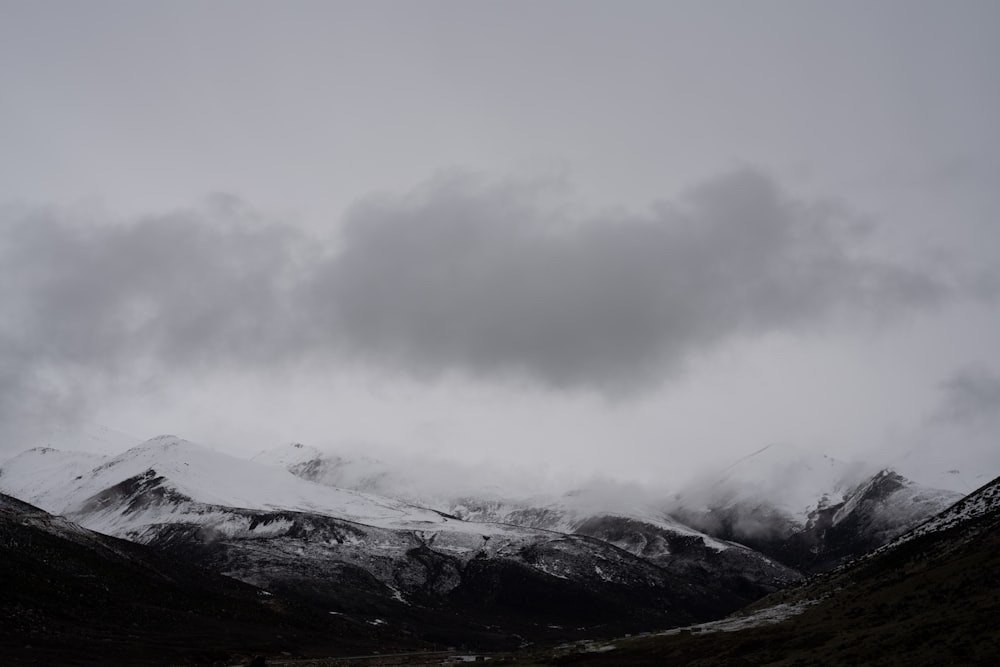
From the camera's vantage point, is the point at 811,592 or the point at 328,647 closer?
the point at 811,592

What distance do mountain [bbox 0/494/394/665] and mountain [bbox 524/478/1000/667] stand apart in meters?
61.7

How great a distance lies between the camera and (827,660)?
52156mm

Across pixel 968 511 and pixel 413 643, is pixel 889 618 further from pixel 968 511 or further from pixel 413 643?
pixel 413 643

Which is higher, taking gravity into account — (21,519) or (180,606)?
(21,519)

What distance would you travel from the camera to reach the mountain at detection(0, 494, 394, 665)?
104 meters

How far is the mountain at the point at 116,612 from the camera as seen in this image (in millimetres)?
104062

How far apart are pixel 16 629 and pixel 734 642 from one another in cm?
9998

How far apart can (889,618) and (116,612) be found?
134 metres

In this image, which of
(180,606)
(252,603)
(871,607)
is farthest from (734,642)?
(252,603)

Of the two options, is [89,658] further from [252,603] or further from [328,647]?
[252,603]

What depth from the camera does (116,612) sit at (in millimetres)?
137000

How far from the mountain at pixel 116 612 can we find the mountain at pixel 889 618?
202ft

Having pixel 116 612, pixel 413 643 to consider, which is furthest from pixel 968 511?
pixel 413 643

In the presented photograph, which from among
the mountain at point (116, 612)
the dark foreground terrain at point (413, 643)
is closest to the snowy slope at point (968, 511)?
the dark foreground terrain at point (413, 643)
